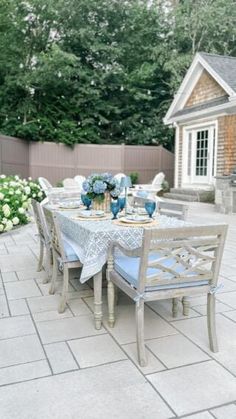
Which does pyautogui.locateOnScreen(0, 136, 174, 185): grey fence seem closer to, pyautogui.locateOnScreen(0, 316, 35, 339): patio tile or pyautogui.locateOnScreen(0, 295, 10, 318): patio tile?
pyautogui.locateOnScreen(0, 295, 10, 318): patio tile

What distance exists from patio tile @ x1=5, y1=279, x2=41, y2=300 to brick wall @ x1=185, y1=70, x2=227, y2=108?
817cm

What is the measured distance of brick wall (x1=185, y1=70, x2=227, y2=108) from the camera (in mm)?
9954

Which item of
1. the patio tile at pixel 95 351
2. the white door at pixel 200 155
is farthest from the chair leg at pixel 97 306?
the white door at pixel 200 155

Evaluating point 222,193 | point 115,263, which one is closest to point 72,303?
point 115,263

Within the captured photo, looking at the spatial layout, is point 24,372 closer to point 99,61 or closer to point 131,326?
point 131,326

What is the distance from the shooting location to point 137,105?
1565 cm

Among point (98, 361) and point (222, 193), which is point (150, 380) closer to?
point (98, 361)

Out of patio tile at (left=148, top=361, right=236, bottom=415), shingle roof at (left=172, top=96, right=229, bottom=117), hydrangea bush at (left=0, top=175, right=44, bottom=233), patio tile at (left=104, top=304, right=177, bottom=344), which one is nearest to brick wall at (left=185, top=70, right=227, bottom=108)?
shingle roof at (left=172, top=96, right=229, bottom=117)

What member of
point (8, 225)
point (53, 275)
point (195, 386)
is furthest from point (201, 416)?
point (8, 225)

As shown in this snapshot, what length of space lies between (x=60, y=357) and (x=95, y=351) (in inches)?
8.5

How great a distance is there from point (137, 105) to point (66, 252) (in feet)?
45.3

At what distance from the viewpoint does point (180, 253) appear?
2.12 m

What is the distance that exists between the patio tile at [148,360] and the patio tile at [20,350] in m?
0.52

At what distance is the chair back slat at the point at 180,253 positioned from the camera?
1.97 metres
